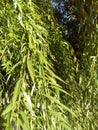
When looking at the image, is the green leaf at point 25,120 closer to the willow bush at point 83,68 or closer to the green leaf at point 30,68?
the green leaf at point 30,68

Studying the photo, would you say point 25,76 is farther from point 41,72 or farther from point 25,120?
point 25,120

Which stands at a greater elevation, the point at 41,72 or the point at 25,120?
the point at 41,72

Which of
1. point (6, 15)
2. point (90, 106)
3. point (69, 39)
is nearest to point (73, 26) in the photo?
point (69, 39)

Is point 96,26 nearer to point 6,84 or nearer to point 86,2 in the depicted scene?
point 86,2

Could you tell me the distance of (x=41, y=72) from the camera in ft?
4.22

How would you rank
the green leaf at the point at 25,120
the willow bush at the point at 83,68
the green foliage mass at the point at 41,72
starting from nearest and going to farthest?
1. the green leaf at the point at 25,120
2. the green foliage mass at the point at 41,72
3. the willow bush at the point at 83,68

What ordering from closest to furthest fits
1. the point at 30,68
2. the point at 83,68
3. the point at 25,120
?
the point at 25,120 → the point at 30,68 → the point at 83,68

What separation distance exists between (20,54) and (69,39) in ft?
2.00

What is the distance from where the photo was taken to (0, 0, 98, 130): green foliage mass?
3.95 feet

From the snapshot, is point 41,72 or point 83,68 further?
point 83,68

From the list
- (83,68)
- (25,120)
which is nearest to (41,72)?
(25,120)

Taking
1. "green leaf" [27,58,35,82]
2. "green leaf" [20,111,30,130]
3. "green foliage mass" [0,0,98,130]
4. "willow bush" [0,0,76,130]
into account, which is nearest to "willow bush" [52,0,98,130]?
"green foliage mass" [0,0,98,130]

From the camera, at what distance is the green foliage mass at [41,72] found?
3.95 ft

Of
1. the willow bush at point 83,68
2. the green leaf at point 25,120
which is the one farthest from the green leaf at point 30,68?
the willow bush at point 83,68
